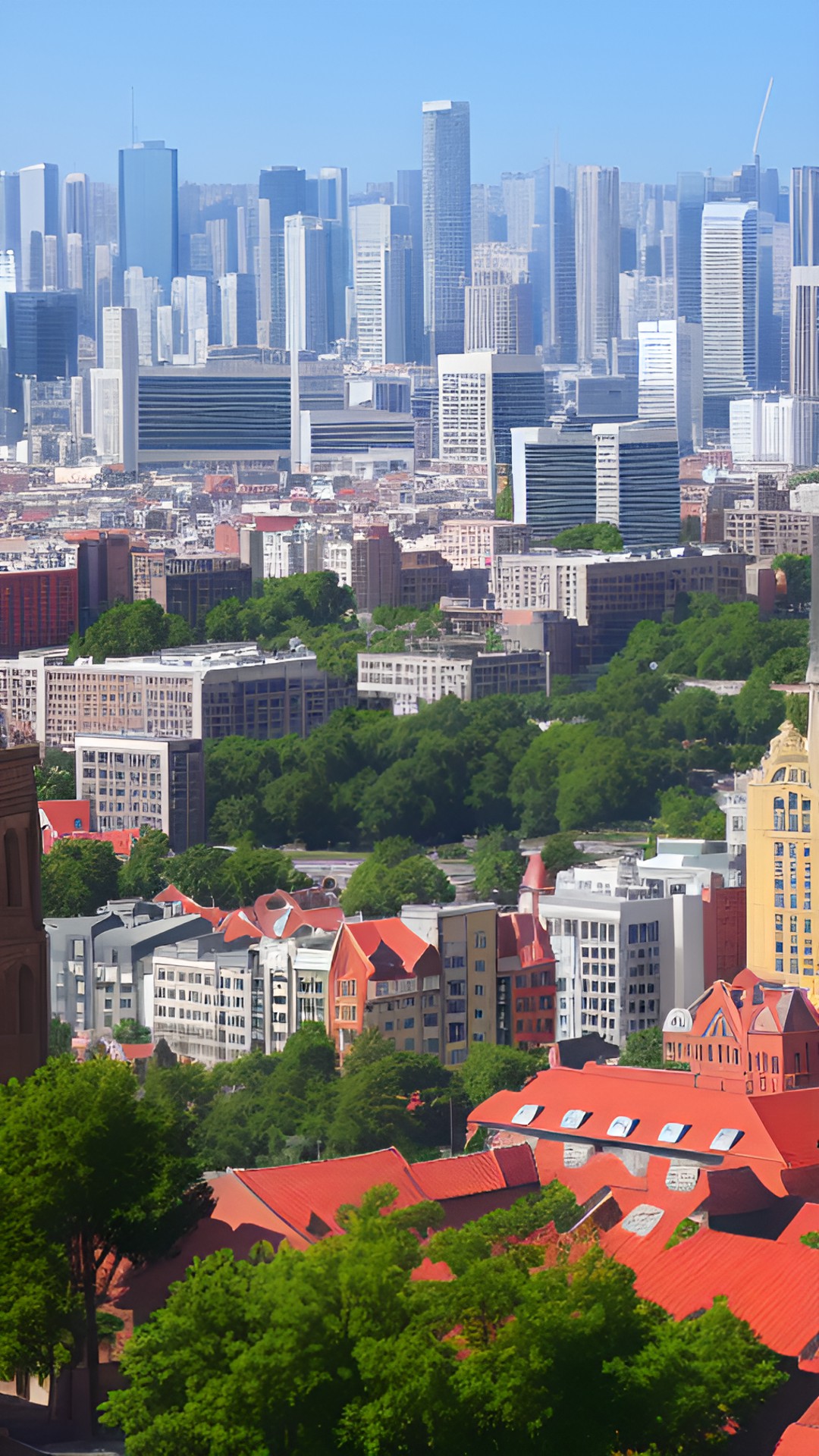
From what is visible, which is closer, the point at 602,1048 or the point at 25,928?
the point at 25,928

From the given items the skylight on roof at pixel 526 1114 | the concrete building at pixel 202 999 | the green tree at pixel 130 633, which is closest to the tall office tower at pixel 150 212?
the green tree at pixel 130 633

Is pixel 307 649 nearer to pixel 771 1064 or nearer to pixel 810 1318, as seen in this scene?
pixel 771 1064

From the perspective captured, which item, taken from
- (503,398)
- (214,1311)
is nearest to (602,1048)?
(214,1311)

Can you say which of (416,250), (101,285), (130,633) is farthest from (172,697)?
(101,285)

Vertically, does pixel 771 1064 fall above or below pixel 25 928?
below

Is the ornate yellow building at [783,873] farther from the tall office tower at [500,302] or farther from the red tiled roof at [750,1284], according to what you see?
the tall office tower at [500,302]

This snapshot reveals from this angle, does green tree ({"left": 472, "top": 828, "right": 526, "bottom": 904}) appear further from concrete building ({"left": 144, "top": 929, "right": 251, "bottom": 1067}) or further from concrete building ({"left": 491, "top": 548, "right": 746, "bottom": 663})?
concrete building ({"left": 491, "top": 548, "right": 746, "bottom": 663})

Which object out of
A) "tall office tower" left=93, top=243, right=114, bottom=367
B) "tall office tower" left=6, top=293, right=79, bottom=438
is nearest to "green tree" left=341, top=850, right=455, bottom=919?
"tall office tower" left=93, top=243, right=114, bottom=367
